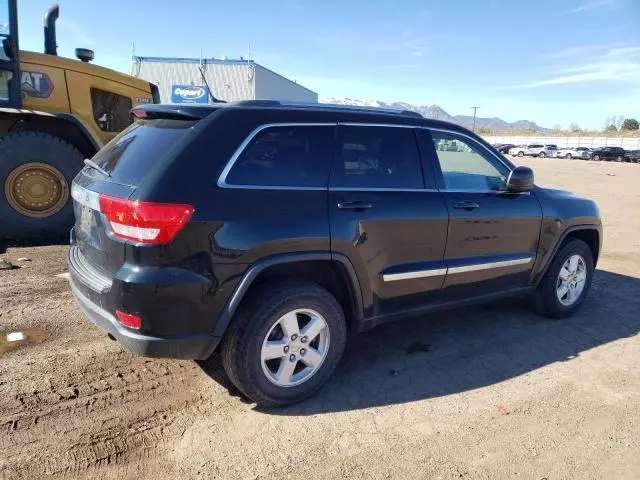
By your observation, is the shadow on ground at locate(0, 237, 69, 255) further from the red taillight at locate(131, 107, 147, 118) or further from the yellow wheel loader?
the red taillight at locate(131, 107, 147, 118)

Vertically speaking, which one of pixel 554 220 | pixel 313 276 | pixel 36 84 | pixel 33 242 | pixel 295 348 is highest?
pixel 36 84

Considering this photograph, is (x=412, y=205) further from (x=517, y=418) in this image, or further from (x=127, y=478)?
(x=127, y=478)

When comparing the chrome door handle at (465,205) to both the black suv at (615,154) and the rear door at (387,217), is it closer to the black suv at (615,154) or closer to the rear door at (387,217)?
the rear door at (387,217)

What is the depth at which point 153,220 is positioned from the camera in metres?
2.70

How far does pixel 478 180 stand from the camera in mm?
4289

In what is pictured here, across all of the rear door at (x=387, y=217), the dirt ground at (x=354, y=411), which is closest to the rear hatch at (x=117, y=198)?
the dirt ground at (x=354, y=411)

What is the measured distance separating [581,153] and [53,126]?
5764 cm

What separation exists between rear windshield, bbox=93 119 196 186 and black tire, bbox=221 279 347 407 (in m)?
0.97

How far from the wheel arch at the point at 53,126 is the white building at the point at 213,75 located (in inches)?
814

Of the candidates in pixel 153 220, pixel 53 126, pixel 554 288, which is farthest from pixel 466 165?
pixel 53 126

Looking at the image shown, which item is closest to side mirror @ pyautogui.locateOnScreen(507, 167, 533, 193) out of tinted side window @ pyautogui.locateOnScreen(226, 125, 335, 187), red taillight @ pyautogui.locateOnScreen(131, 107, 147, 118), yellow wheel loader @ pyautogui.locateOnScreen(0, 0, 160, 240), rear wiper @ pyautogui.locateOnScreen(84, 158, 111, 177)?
tinted side window @ pyautogui.locateOnScreen(226, 125, 335, 187)

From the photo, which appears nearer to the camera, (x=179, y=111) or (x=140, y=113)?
(x=179, y=111)

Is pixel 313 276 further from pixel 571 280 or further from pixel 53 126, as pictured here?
pixel 53 126

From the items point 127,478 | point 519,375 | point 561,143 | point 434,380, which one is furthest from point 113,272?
point 561,143
